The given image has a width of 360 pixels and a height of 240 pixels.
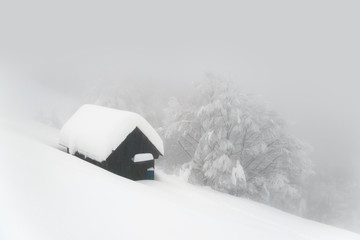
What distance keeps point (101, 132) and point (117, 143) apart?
0.97 metres

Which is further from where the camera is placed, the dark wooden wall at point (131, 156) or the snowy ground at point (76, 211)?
the dark wooden wall at point (131, 156)

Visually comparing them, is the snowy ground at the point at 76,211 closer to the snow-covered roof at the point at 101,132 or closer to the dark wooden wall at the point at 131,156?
the snow-covered roof at the point at 101,132

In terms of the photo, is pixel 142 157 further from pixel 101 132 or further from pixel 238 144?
pixel 238 144

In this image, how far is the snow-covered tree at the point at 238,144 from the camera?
20172 millimetres

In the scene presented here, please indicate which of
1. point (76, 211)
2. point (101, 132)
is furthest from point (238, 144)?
point (76, 211)

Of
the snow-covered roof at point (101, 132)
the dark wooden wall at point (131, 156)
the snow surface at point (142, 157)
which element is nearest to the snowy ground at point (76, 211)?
the snow-covered roof at point (101, 132)

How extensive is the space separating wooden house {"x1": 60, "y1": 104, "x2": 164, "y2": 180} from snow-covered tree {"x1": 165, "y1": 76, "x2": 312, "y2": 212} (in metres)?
5.99

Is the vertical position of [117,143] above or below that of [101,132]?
below

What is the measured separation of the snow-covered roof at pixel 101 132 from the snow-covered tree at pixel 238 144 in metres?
6.59

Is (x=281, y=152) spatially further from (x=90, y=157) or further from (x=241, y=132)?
(x=90, y=157)

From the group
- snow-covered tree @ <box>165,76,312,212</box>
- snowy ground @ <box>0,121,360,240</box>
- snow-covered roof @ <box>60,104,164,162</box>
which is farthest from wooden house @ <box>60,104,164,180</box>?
snowy ground @ <box>0,121,360,240</box>

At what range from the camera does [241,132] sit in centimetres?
2208

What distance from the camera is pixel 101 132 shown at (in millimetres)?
13422

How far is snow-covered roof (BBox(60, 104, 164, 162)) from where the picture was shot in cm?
1295
